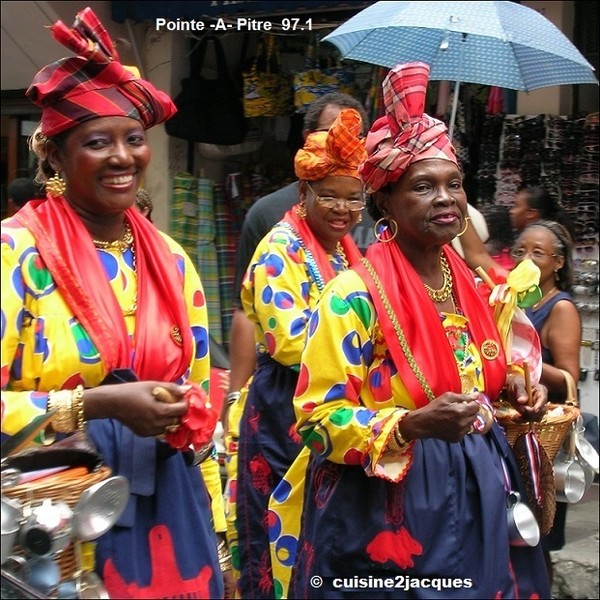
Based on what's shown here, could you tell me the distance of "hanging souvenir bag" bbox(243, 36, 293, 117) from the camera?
866cm

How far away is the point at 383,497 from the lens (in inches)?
137

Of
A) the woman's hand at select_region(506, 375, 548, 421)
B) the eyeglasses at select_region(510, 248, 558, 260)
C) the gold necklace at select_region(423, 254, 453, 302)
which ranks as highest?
the gold necklace at select_region(423, 254, 453, 302)

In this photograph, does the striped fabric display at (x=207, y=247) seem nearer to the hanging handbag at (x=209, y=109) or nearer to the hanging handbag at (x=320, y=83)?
the hanging handbag at (x=209, y=109)

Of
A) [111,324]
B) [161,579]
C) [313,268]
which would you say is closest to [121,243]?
[111,324]

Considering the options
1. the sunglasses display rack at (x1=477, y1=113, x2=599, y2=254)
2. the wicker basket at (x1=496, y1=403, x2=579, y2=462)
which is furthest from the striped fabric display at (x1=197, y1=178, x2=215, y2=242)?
the wicker basket at (x1=496, y1=403, x2=579, y2=462)

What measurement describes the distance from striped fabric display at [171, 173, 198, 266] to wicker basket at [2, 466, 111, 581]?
6.44m

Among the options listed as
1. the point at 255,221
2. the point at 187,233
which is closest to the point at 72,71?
the point at 255,221

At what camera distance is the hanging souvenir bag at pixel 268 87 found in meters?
8.66

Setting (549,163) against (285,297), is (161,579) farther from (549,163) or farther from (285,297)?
(549,163)

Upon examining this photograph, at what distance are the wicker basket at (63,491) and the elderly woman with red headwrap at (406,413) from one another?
2.70ft

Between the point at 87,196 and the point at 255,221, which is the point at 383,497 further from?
the point at 255,221

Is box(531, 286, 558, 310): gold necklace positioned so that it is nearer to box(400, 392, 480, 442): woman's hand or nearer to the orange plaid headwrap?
the orange plaid headwrap

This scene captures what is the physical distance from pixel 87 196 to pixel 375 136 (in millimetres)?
941

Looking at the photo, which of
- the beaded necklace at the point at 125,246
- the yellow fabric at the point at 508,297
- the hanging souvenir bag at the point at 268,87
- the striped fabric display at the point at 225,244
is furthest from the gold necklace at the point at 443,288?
the striped fabric display at the point at 225,244
